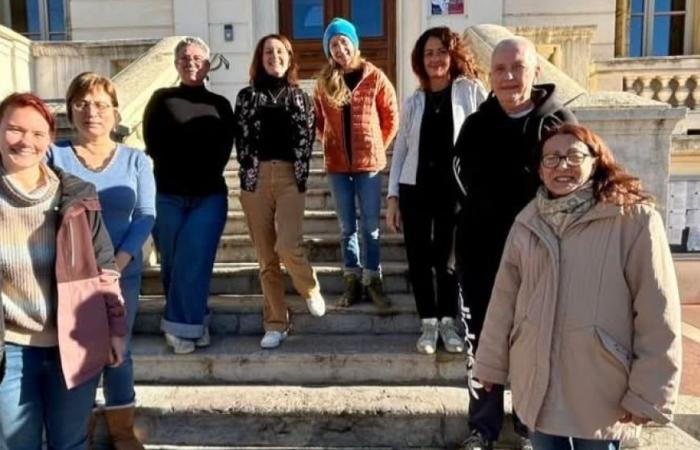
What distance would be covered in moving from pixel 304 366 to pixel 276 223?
33.4 inches

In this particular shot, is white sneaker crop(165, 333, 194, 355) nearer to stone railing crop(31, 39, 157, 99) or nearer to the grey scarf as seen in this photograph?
the grey scarf

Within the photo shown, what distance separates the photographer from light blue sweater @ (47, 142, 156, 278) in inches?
99.3

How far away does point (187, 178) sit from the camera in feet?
10.3

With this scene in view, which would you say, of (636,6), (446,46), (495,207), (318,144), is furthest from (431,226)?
(636,6)

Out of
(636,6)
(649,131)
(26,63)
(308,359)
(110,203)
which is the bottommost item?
(308,359)

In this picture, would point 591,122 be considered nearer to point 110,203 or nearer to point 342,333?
point 342,333

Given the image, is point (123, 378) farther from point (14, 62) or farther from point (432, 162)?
point (14, 62)

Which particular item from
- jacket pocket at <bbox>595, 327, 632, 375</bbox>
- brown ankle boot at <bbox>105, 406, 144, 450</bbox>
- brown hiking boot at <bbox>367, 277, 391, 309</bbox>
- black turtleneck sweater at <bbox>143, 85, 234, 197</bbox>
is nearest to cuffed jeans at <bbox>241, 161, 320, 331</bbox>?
black turtleneck sweater at <bbox>143, 85, 234, 197</bbox>

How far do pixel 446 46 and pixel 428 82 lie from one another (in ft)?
0.68

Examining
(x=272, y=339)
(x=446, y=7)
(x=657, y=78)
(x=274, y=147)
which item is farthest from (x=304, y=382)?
(x=657, y=78)

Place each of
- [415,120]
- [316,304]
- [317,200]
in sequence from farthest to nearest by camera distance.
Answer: [317,200] → [316,304] → [415,120]

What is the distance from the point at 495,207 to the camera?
2.44m

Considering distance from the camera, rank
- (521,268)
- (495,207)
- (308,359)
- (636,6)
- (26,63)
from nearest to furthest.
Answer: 1. (521,268)
2. (495,207)
3. (308,359)
4. (26,63)
5. (636,6)

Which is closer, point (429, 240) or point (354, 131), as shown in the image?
point (429, 240)
